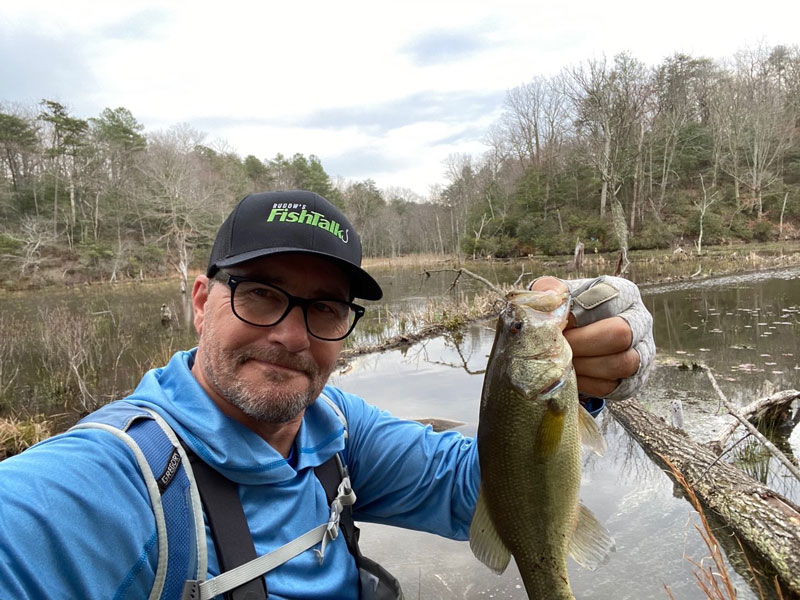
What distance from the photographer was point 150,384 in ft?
5.57

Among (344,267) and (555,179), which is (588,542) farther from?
(555,179)

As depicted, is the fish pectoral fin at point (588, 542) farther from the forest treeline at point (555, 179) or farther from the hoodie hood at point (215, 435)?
the forest treeline at point (555, 179)

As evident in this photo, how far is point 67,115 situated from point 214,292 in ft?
157

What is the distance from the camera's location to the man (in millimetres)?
1202

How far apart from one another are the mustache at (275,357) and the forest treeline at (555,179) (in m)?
33.4

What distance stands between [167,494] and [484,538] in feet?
3.38

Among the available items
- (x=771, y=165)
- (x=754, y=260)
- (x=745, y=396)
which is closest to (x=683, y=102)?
(x=771, y=165)

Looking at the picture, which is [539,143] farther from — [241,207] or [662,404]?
[241,207]

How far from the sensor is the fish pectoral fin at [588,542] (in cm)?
158

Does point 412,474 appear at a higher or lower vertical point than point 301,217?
lower

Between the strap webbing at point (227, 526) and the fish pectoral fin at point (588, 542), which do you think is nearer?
the strap webbing at point (227, 526)

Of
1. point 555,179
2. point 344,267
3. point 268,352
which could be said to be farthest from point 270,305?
point 555,179

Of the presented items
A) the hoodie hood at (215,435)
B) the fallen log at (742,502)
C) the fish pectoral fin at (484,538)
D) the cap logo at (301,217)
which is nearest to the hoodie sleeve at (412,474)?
the hoodie hood at (215,435)

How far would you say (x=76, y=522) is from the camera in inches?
44.6
